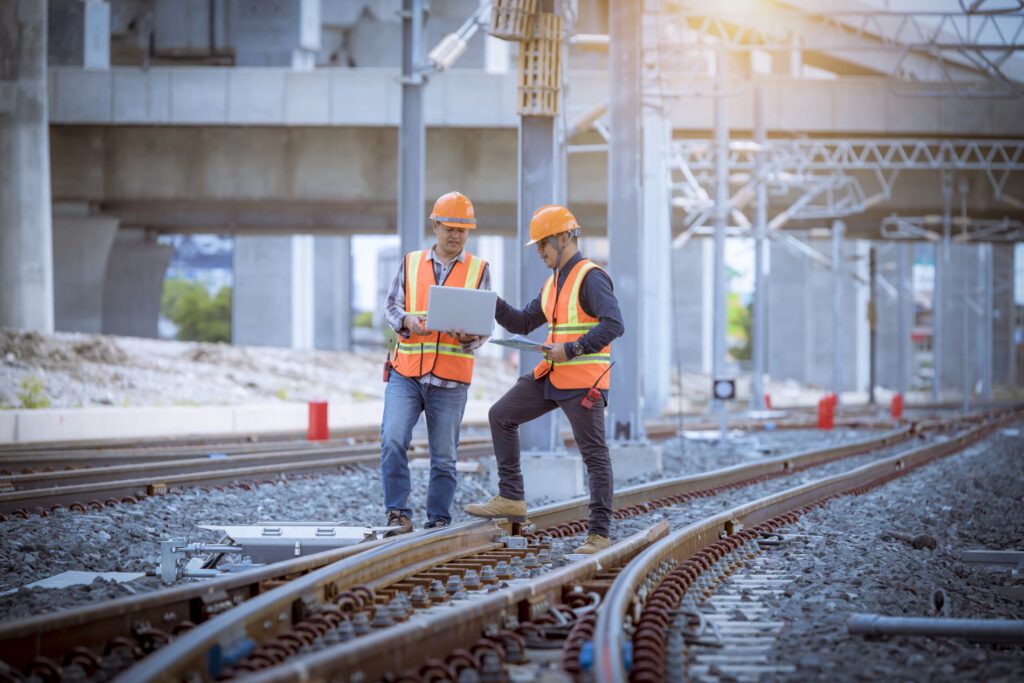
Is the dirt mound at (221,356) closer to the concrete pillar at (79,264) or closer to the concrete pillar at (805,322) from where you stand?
the concrete pillar at (79,264)

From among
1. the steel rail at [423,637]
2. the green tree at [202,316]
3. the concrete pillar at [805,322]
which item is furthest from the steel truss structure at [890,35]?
the green tree at [202,316]

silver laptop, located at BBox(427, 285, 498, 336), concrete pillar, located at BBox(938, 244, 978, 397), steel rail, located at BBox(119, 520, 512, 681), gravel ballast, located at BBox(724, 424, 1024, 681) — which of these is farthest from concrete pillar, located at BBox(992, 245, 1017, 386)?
steel rail, located at BBox(119, 520, 512, 681)

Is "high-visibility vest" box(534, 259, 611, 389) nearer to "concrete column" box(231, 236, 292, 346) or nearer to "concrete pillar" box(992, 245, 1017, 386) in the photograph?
"concrete column" box(231, 236, 292, 346)

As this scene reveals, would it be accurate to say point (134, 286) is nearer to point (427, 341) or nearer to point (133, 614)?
point (427, 341)

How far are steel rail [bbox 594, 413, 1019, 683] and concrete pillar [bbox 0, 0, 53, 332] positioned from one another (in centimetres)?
1747

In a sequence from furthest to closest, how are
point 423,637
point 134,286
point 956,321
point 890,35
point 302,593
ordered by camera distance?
point 956,321 → point 134,286 → point 890,35 → point 302,593 → point 423,637

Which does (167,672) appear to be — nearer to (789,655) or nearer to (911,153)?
(789,655)

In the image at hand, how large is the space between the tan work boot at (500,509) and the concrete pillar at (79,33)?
3057 centimetres

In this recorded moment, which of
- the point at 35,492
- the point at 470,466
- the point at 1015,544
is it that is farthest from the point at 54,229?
the point at 1015,544

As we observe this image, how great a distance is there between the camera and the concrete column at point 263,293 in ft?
198

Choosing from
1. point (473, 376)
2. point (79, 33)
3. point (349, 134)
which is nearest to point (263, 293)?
point (79, 33)

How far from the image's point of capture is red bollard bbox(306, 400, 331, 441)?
66.5 feet

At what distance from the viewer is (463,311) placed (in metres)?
8.48

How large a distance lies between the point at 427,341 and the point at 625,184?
8.61 m
